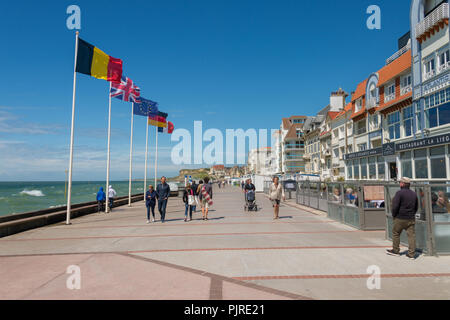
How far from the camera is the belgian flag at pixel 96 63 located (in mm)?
14781

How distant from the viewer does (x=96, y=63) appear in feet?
51.7

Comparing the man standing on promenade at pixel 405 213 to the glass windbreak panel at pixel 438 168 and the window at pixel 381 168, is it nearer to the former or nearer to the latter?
the glass windbreak panel at pixel 438 168

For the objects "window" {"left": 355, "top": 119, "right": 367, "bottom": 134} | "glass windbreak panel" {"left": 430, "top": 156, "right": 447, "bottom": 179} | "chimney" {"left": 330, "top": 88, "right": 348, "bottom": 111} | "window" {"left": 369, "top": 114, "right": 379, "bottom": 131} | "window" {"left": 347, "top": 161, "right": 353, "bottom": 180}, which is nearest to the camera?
"glass windbreak panel" {"left": 430, "top": 156, "right": 447, "bottom": 179}

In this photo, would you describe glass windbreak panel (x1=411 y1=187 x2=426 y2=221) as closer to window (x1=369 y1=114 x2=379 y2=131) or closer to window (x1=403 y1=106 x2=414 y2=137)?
window (x1=403 y1=106 x2=414 y2=137)

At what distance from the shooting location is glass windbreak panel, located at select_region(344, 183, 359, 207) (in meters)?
11.3

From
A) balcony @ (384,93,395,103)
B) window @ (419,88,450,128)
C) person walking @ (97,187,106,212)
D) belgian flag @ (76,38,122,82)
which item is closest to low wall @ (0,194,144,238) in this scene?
person walking @ (97,187,106,212)

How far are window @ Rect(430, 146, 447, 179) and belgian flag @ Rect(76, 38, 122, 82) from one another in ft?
62.3

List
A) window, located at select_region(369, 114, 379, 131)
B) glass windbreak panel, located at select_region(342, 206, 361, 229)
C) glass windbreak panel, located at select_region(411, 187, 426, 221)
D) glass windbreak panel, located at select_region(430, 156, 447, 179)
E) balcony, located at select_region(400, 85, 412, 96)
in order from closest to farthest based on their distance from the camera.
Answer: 1. glass windbreak panel, located at select_region(411, 187, 426, 221)
2. glass windbreak panel, located at select_region(342, 206, 361, 229)
3. glass windbreak panel, located at select_region(430, 156, 447, 179)
4. balcony, located at select_region(400, 85, 412, 96)
5. window, located at select_region(369, 114, 379, 131)

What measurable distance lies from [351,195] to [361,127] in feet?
82.8

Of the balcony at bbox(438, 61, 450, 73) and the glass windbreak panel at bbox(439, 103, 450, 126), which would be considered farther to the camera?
the glass windbreak panel at bbox(439, 103, 450, 126)
